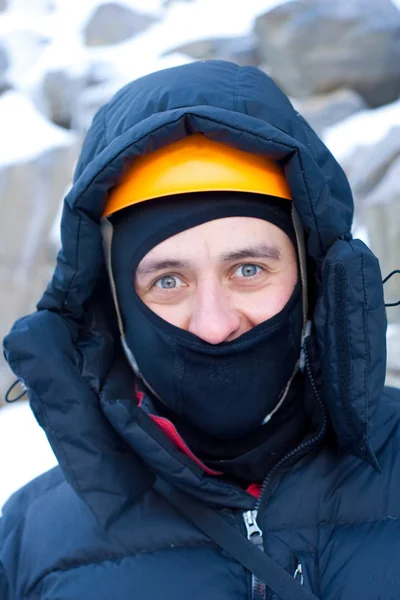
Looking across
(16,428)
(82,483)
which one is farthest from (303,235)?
(16,428)

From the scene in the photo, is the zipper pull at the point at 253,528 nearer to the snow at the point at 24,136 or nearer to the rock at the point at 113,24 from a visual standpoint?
the snow at the point at 24,136

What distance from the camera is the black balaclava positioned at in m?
1.31

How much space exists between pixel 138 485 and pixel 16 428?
7.91ft

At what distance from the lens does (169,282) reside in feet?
4.47

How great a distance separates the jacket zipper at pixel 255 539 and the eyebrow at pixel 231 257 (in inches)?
21.2

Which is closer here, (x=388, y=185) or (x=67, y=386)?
(x=67, y=386)

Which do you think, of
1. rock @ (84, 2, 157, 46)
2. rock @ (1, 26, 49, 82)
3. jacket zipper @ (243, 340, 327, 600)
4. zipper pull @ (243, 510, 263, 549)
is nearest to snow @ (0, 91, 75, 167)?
jacket zipper @ (243, 340, 327, 600)

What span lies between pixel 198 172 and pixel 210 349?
0.37 metres

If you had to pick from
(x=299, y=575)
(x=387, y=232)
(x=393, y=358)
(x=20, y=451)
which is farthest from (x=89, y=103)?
(x=299, y=575)

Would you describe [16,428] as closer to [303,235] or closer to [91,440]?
[91,440]

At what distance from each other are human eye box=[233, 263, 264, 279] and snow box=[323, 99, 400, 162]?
495cm

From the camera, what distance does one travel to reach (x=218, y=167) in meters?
1.29

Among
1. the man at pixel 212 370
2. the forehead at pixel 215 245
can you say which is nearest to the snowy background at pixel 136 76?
the man at pixel 212 370

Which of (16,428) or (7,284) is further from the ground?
(7,284)
